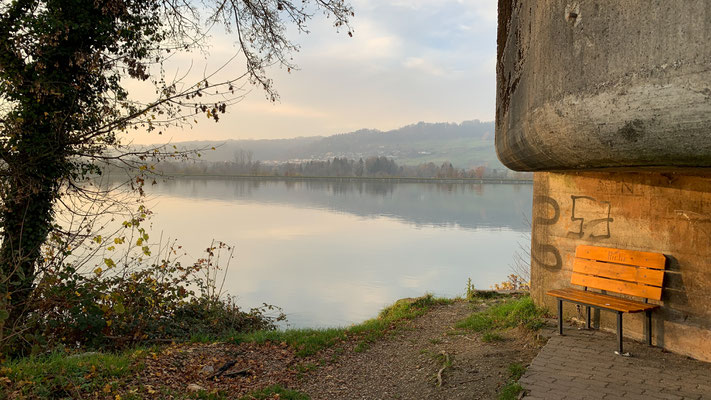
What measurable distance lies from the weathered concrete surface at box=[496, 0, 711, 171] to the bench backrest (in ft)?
8.53

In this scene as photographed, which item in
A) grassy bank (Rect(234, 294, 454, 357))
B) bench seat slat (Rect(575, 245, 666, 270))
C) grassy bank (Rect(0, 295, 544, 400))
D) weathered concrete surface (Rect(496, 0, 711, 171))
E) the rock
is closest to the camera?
weathered concrete surface (Rect(496, 0, 711, 171))

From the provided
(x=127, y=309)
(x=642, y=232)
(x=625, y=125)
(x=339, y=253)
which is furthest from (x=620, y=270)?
(x=339, y=253)

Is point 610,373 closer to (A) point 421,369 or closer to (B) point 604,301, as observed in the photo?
(B) point 604,301

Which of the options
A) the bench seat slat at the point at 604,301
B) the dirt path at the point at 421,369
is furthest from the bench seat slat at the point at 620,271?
the dirt path at the point at 421,369

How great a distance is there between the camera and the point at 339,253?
1130 inches

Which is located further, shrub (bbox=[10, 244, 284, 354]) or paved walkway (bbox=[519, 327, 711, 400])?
shrub (bbox=[10, 244, 284, 354])

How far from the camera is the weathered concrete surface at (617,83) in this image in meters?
2.68

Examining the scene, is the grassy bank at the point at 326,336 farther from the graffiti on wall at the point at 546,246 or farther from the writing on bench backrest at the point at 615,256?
the writing on bench backrest at the point at 615,256

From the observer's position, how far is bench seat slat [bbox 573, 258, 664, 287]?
224 inches

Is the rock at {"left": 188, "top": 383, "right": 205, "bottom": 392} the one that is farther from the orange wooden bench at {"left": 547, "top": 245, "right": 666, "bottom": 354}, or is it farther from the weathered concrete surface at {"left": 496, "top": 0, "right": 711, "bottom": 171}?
the orange wooden bench at {"left": 547, "top": 245, "right": 666, "bottom": 354}

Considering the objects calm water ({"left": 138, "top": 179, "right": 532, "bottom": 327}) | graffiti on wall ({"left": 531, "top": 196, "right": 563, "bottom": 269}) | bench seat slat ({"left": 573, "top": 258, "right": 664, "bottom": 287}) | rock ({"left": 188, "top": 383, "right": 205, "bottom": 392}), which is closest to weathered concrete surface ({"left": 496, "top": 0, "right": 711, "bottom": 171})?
bench seat slat ({"left": 573, "top": 258, "right": 664, "bottom": 287})

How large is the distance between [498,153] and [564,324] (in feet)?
Result: 8.92

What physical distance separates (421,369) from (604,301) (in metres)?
2.29

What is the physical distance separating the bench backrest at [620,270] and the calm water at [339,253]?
6.65 m
